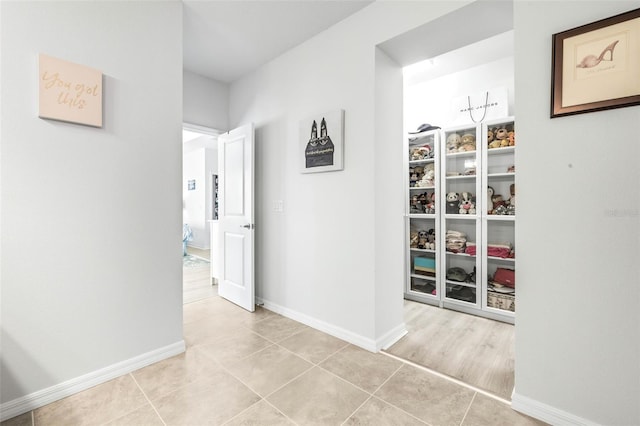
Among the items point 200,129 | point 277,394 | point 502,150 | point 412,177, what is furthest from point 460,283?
point 200,129

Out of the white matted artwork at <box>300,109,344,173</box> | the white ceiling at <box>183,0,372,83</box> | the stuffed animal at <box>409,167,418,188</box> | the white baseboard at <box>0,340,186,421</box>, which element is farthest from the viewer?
the stuffed animal at <box>409,167,418,188</box>

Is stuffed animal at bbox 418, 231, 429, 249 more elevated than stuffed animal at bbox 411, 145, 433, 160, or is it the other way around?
stuffed animal at bbox 411, 145, 433, 160

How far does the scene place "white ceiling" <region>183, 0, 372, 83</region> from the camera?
2270 millimetres

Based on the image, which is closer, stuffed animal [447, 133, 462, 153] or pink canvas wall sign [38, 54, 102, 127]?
pink canvas wall sign [38, 54, 102, 127]

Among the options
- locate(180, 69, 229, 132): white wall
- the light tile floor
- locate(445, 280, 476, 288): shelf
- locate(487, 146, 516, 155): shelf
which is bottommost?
the light tile floor

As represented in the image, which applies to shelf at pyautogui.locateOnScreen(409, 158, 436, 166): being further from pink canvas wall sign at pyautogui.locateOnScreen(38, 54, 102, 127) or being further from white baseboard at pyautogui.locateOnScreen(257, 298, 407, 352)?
pink canvas wall sign at pyautogui.locateOnScreen(38, 54, 102, 127)

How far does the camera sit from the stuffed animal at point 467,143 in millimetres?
3078

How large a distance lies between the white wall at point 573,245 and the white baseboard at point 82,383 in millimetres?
2325

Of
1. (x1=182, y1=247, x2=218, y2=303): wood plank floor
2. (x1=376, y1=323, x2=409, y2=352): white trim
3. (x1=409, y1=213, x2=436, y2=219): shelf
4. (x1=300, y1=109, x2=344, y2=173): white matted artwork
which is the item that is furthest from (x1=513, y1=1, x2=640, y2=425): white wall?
(x1=182, y1=247, x2=218, y2=303): wood plank floor

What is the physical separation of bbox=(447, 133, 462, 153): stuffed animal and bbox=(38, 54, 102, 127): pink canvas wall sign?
3.17 m

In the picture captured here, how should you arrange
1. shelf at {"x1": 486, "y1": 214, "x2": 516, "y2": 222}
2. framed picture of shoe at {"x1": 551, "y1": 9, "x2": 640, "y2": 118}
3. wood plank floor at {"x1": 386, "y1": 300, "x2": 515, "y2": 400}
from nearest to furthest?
framed picture of shoe at {"x1": 551, "y1": 9, "x2": 640, "y2": 118} → wood plank floor at {"x1": 386, "y1": 300, "x2": 515, "y2": 400} → shelf at {"x1": 486, "y1": 214, "x2": 516, "y2": 222}

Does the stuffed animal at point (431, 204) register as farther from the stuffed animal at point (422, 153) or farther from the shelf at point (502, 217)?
the shelf at point (502, 217)

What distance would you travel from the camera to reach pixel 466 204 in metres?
3.11

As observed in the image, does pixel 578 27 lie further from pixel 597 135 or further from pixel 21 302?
pixel 21 302
